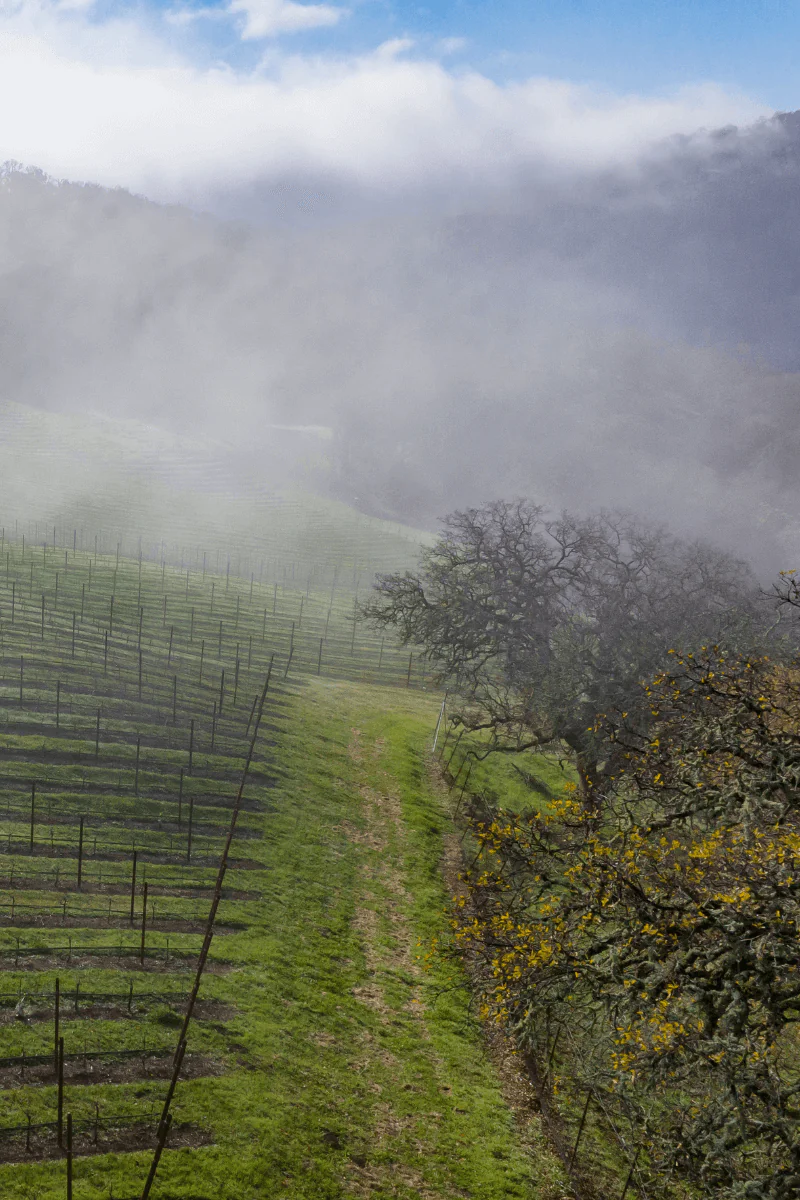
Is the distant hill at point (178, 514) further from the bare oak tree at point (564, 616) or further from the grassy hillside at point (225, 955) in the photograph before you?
the bare oak tree at point (564, 616)

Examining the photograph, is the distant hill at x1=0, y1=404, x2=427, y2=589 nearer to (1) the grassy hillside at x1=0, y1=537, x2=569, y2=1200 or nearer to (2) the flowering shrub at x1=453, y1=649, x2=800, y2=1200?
(1) the grassy hillside at x1=0, y1=537, x2=569, y2=1200

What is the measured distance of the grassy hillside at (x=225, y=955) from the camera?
1873 centimetres

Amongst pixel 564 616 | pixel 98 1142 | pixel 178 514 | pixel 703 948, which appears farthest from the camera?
pixel 178 514

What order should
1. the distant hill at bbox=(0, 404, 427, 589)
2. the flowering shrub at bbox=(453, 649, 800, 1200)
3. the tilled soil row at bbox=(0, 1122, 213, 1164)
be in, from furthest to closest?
the distant hill at bbox=(0, 404, 427, 589) → the tilled soil row at bbox=(0, 1122, 213, 1164) → the flowering shrub at bbox=(453, 649, 800, 1200)

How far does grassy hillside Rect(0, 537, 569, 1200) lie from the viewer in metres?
18.7

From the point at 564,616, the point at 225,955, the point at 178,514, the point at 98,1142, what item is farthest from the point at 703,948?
the point at 178,514

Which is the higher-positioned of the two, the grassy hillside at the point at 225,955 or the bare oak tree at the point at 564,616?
the bare oak tree at the point at 564,616

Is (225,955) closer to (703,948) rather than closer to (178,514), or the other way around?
(703,948)

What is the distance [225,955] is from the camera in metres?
26.5

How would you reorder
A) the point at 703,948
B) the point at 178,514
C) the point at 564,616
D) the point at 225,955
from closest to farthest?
the point at 703,948, the point at 225,955, the point at 564,616, the point at 178,514

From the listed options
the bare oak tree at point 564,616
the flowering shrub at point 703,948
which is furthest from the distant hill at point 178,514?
the flowering shrub at point 703,948

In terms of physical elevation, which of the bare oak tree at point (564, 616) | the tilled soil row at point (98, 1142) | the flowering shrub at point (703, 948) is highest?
the bare oak tree at point (564, 616)

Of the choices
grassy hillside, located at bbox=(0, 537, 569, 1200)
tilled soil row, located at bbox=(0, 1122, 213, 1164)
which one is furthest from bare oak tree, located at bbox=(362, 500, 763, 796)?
tilled soil row, located at bbox=(0, 1122, 213, 1164)

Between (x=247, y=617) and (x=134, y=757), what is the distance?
44.6m
